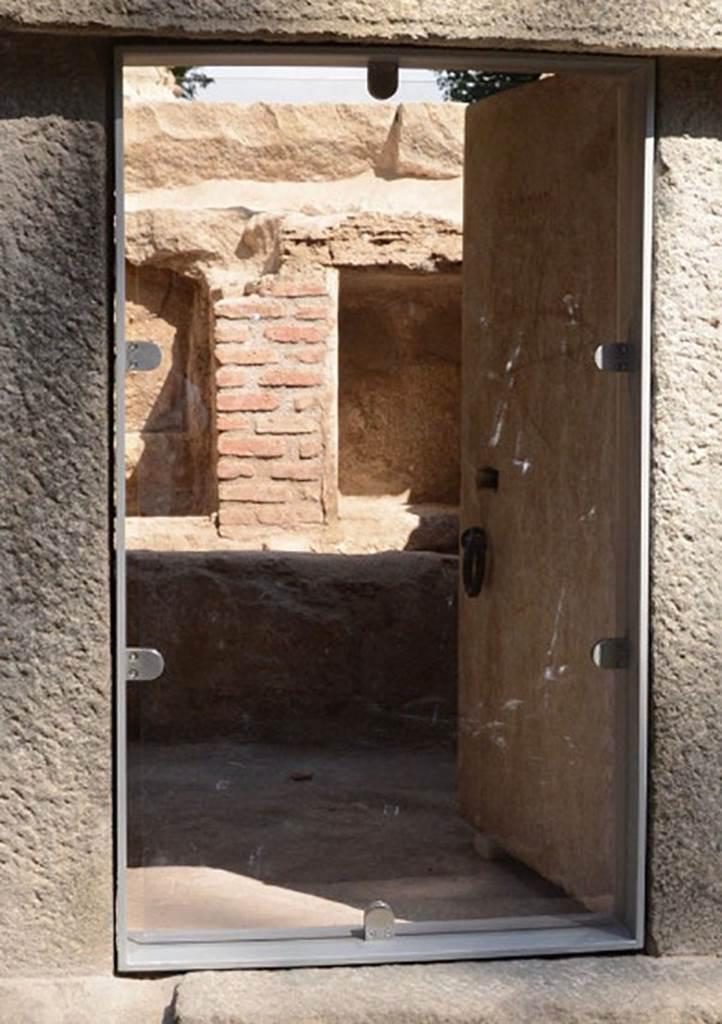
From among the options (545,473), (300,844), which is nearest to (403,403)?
(545,473)

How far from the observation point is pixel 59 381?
3.06 meters

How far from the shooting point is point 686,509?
10.6 feet

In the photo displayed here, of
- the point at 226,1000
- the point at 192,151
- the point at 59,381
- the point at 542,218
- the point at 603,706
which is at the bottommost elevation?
the point at 226,1000

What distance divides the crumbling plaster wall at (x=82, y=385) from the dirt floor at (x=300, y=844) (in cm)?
26

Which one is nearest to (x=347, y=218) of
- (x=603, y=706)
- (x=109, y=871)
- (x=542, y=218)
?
(x=542, y=218)

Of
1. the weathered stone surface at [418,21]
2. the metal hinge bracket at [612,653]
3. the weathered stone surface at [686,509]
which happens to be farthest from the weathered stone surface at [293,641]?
the weathered stone surface at [418,21]

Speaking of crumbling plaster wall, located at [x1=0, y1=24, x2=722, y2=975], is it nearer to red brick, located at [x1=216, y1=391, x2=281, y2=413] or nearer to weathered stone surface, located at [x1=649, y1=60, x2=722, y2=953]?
weathered stone surface, located at [x1=649, y1=60, x2=722, y2=953]

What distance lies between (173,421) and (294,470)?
41 cm

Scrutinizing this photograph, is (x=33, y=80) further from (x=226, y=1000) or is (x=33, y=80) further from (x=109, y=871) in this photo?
(x=226, y=1000)

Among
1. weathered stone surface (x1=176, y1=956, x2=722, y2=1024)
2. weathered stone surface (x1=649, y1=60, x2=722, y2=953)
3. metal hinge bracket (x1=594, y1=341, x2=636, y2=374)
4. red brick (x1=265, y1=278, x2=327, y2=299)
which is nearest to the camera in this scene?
weathered stone surface (x1=176, y1=956, x2=722, y2=1024)

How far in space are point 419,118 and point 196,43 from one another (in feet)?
12.0

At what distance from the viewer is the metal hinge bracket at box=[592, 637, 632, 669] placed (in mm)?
3350

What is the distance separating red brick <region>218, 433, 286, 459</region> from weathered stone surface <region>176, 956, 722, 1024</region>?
5.41 feet

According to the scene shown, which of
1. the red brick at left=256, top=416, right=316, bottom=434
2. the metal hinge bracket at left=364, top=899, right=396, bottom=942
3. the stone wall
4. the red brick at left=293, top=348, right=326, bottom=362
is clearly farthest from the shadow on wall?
the metal hinge bracket at left=364, top=899, right=396, bottom=942
